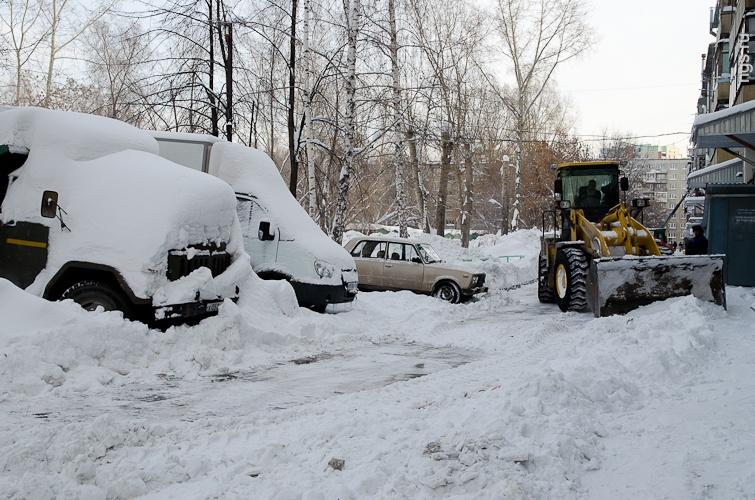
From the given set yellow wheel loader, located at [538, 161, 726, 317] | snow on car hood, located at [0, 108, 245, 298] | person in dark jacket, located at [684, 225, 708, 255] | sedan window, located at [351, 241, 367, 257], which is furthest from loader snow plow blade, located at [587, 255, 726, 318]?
snow on car hood, located at [0, 108, 245, 298]

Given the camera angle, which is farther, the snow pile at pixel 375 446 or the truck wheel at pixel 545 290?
the truck wheel at pixel 545 290

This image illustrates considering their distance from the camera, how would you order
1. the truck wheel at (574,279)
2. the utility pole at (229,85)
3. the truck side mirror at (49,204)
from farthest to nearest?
the utility pole at (229,85), the truck wheel at (574,279), the truck side mirror at (49,204)

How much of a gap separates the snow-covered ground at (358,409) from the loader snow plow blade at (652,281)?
5.04ft

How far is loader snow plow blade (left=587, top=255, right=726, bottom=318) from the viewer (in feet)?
37.8

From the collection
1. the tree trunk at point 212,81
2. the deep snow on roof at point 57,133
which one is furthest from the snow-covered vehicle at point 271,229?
the tree trunk at point 212,81

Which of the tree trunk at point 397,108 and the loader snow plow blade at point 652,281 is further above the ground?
the tree trunk at point 397,108

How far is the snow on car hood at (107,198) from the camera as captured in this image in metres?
7.86

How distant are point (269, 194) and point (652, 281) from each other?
7.08 m

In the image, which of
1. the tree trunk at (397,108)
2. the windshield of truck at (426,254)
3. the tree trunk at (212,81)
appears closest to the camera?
the windshield of truck at (426,254)

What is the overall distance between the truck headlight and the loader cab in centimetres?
658

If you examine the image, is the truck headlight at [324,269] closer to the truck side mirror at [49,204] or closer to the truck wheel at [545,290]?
the truck side mirror at [49,204]

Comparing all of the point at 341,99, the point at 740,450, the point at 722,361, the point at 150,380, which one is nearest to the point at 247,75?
the point at 341,99

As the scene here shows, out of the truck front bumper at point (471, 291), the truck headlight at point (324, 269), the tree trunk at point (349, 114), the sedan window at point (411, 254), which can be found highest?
the tree trunk at point (349, 114)

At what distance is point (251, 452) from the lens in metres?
4.38
